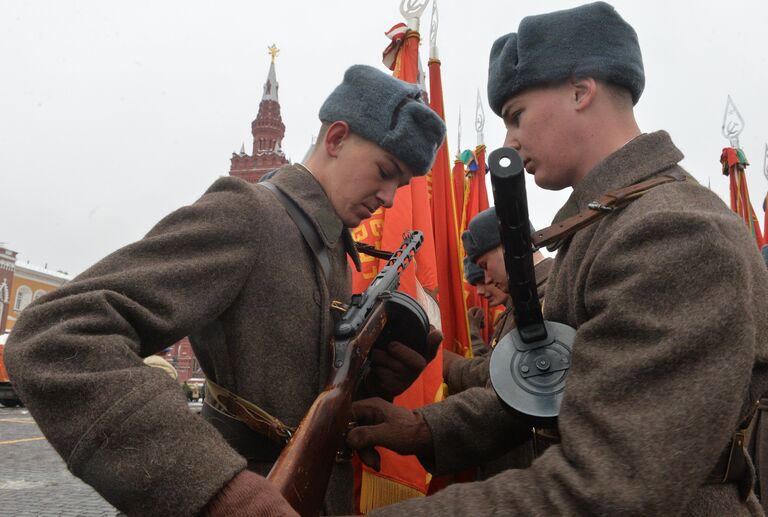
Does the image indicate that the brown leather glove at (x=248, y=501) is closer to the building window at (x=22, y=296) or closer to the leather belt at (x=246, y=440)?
the leather belt at (x=246, y=440)

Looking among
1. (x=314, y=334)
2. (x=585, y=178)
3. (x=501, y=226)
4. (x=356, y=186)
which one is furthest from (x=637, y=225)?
(x=356, y=186)

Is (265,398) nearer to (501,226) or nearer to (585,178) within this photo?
(501,226)

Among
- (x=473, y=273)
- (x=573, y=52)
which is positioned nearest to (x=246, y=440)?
(x=573, y=52)

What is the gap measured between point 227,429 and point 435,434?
2.37 ft

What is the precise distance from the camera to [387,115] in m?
2.12

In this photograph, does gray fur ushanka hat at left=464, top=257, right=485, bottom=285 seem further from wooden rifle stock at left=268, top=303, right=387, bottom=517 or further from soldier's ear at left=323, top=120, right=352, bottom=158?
wooden rifle stock at left=268, top=303, right=387, bottom=517

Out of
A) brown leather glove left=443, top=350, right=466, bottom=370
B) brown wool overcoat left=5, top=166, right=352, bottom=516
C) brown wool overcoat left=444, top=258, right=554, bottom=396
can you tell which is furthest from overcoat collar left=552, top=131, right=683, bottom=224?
brown leather glove left=443, top=350, right=466, bottom=370

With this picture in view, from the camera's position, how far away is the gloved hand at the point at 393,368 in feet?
6.88

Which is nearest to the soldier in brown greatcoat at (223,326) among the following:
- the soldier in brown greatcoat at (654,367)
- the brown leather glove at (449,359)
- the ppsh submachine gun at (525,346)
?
the soldier in brown greatcoat at (654,367)

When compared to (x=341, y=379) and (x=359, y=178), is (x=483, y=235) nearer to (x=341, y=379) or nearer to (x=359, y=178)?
(x=359, y=178)

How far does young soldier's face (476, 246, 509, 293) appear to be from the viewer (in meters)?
4.41

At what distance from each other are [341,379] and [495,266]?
10.00ft

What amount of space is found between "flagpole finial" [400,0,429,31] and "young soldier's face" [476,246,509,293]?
68.8 inches

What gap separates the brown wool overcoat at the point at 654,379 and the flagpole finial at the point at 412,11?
10.9ft
